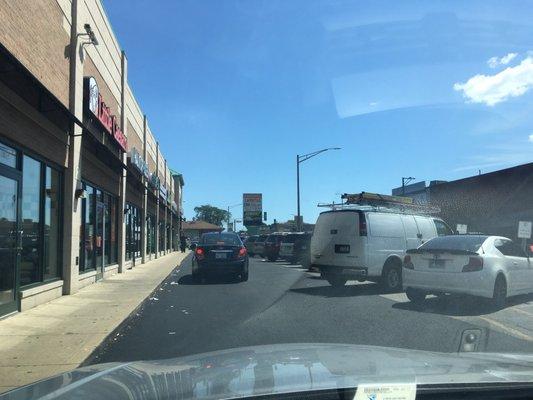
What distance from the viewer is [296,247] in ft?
89.0

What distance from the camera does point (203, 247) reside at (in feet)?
57.8

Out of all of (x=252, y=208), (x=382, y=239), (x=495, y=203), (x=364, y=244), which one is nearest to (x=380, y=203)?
(x=382, y=239)

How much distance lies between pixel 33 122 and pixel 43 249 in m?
2.63

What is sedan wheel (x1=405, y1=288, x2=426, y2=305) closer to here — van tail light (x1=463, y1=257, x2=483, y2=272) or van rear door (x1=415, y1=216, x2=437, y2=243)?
van tail light (x1=463, y1=257, x2=483, y2=272)

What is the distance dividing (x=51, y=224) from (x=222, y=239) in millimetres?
6587

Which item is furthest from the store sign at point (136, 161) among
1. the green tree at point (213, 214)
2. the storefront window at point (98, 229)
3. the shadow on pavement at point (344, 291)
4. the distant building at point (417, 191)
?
the green tree at point (213, 214)

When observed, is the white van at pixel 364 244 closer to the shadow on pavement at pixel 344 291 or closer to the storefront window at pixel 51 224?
the shadow on pavement at pixel 344 291

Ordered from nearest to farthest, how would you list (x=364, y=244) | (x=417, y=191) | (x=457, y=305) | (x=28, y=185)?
1. (x=28, y=185)
2. (x=457, y=305)
3. (x=364, y=244)
4. (x=417, y=191)

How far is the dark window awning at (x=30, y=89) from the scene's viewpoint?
27.1 ft

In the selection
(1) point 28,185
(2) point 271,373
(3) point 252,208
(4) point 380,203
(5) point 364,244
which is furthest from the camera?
(3) point 252,208

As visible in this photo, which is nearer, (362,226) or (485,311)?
(485,311)

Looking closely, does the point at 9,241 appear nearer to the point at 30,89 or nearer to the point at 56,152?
the point at 30,89

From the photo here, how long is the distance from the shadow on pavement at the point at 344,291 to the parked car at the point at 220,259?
9.98 feet

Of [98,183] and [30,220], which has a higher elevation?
[98,183]
